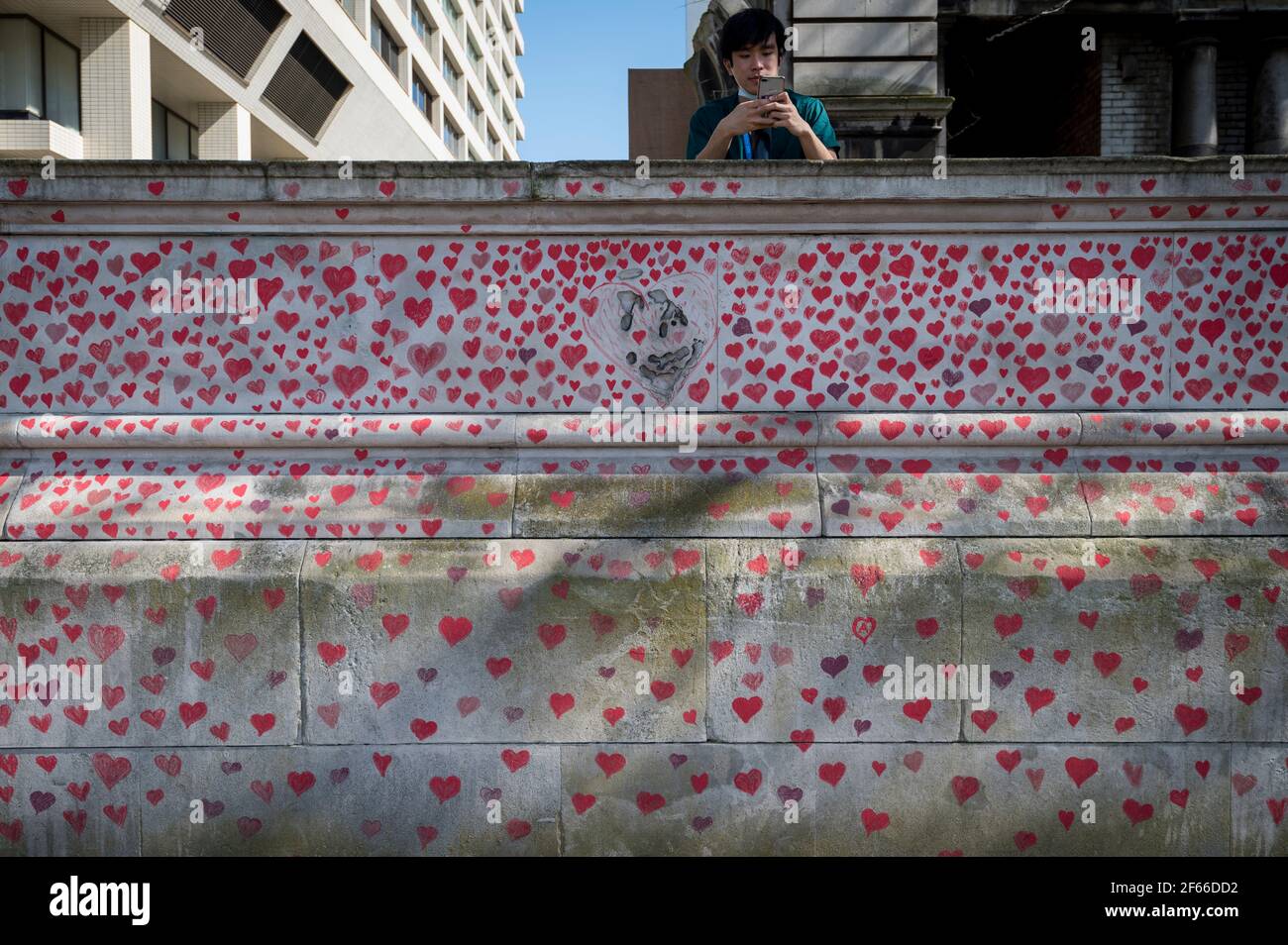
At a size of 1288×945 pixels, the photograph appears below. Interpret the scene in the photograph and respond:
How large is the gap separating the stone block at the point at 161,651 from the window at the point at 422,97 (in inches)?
1439

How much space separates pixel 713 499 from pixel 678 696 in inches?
29.4

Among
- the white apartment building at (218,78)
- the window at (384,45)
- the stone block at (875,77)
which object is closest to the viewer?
the stone block at (875,77)

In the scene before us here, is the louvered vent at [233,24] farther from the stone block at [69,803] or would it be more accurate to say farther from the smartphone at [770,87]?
the stone block at [69,803]

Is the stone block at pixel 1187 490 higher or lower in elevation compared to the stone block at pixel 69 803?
higher

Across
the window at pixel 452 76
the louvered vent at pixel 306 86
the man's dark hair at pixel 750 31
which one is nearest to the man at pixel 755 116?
the man's dark hair at pixel 750 31

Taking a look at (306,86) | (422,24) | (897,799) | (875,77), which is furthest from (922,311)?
(422,24)

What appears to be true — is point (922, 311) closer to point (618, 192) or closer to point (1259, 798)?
point (618, 192)

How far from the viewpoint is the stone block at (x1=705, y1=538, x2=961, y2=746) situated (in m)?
3.06

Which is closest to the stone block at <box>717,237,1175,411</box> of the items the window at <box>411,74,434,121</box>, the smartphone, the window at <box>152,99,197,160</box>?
A: the smartphone

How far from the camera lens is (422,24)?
37.4m

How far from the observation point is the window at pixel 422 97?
36469mm

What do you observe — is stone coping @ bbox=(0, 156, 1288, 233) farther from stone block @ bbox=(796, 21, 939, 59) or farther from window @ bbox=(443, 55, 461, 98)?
window @ bbox=(443, 55, 461, 98)

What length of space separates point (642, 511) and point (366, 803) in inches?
58.1
